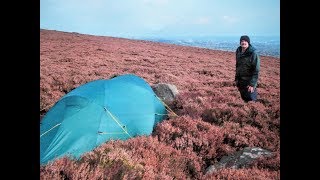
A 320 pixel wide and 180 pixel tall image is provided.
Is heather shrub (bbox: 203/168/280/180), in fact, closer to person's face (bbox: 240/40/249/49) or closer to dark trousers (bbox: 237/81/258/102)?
dark trousers (bbox: 237/81/258/102)

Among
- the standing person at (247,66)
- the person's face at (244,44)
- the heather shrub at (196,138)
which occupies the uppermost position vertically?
the person's face at (244,44)

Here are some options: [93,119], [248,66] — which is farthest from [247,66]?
[93,119]

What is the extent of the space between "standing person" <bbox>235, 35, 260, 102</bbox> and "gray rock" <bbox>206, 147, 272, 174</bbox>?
267 centimetres

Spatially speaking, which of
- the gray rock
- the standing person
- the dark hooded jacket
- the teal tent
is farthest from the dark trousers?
the gray rock

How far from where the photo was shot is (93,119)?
24.8 feet

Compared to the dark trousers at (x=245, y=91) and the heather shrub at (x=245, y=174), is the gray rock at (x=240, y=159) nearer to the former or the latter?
the heather shrub at (x=245, y=174)

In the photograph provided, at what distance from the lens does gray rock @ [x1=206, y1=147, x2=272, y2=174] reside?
20.4 feet

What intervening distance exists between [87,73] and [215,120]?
12.3 m

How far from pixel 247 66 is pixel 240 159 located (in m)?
3.54

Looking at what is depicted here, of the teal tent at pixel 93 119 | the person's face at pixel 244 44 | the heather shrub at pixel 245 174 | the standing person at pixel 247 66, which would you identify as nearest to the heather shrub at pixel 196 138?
the teal tent at pixel 93 119

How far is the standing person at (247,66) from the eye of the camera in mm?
8922

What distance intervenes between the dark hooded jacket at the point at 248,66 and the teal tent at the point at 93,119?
2.78m
